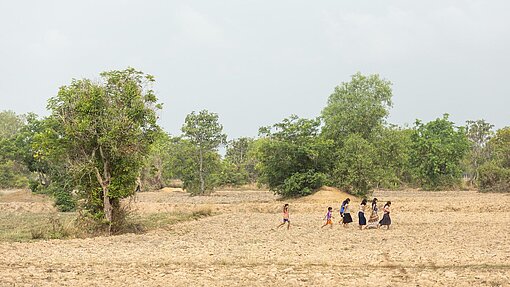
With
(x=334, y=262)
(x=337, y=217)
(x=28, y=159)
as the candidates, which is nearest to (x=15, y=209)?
(x=28, y=159)

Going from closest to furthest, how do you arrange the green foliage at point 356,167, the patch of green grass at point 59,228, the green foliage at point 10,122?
the patch of green grass at point 59,228
the green foliage at point 356,167
the green foliage at point 10,122

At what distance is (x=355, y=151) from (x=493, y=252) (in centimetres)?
2771

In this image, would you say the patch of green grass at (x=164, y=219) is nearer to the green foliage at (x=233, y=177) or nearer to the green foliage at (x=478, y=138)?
the green foliage at (x=233, y=177)

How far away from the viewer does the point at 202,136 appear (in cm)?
5988

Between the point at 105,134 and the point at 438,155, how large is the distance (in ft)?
183

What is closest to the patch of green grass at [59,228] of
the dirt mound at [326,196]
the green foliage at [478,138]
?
the dirt mound at [326,196]

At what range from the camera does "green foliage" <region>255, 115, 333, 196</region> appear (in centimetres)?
4294

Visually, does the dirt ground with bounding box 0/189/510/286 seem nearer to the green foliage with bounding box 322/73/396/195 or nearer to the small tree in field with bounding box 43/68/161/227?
the small tree in field with bounding box 43/68/161/227

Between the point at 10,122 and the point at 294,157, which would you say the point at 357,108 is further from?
the point at 10,122

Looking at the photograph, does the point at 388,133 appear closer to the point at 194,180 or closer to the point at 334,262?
the point at 194,180

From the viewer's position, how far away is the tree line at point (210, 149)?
21438 mm

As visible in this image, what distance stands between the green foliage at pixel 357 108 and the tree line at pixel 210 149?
0.34 ft

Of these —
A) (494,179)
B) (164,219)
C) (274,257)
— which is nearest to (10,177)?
(164,219)

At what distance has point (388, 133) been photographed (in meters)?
48.5
